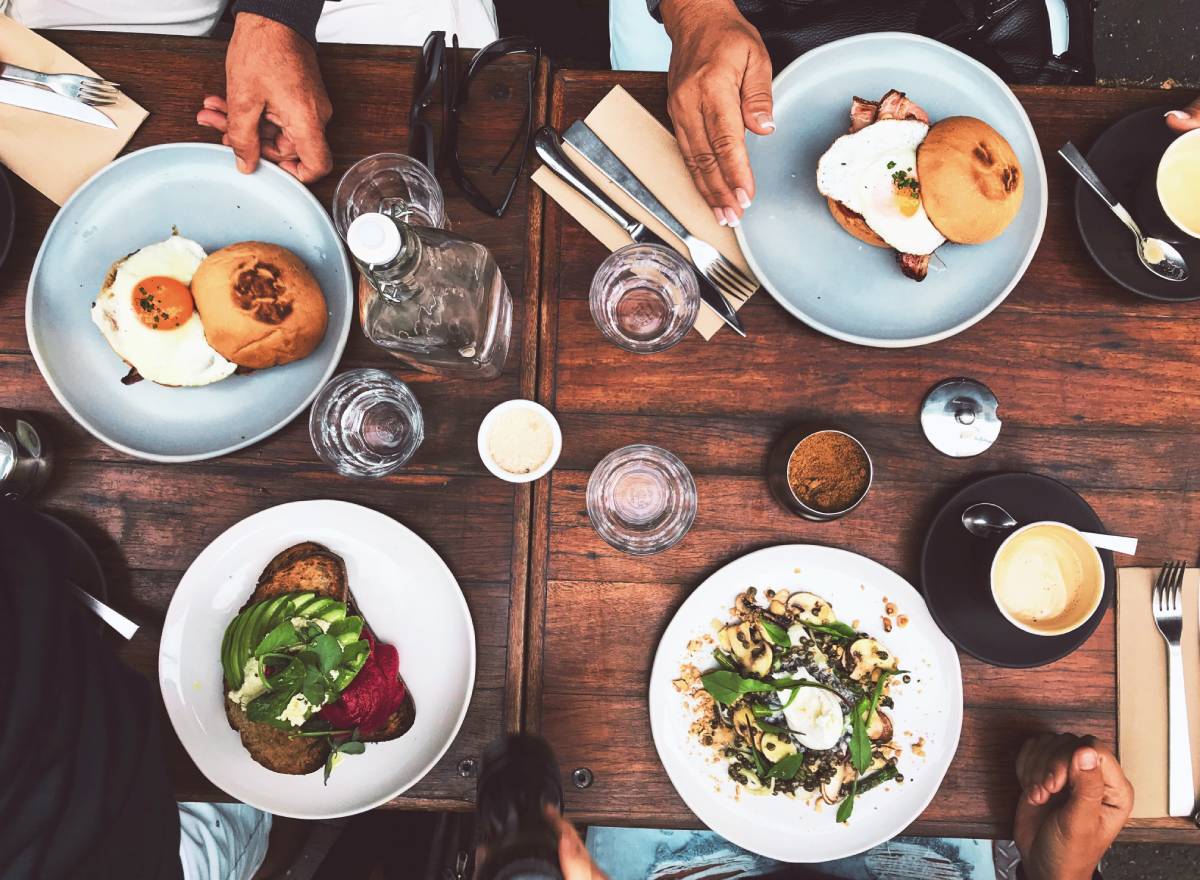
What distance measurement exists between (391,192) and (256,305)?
1.07 ft

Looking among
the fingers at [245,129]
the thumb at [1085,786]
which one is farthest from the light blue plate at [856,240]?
the fingers at [245,129]

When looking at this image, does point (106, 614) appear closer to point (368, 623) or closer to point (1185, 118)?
point (368, 623)

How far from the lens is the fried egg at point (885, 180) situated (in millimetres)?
1160

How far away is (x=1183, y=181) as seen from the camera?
1.20m

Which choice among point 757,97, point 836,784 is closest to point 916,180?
point 757,97

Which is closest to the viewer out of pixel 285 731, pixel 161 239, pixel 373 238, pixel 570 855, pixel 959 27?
pixel 373 238

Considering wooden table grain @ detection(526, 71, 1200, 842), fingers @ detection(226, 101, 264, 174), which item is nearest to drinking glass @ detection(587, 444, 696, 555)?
wooden table grain @ detection(526, 71, 1200, 842)

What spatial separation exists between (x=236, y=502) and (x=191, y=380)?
0.22 m

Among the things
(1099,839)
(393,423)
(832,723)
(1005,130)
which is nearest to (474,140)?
(393,423)

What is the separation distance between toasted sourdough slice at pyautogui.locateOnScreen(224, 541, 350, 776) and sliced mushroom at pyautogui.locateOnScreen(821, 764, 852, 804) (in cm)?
83

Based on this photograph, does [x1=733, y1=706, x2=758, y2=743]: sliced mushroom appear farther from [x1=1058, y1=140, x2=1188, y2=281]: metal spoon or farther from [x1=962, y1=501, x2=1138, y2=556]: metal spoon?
[x1=1058, y1=140, x2=1188, y2=281]: metal spoon

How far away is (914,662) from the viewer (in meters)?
1.21

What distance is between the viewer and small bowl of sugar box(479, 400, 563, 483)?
3.93 ft

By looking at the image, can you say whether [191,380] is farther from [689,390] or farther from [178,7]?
[178,7]
